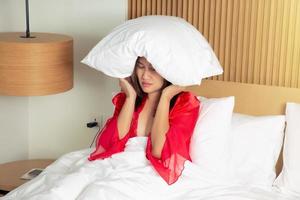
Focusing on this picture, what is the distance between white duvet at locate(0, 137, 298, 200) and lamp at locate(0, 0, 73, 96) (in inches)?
19.8

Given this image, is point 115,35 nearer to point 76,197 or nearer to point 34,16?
point 76,197

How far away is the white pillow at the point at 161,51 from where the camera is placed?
2.24 metres

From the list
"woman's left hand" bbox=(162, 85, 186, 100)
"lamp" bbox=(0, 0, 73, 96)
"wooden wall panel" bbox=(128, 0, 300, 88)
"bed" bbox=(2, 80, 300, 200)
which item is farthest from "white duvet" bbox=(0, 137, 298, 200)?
"wooden wall panel" bbox=(128, 0, 300, 88)

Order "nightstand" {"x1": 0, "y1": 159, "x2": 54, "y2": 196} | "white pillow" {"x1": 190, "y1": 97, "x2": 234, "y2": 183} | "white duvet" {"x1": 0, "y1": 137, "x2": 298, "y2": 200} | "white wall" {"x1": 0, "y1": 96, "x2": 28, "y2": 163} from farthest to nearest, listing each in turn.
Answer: "white wall" {"x1": 0, "y1": 96, "x2": 28, "y2": 163} → "nightstand" {"x1": 0, "y1": 159, "x2": 54, "y2": 196} → "white pillow" {"x1": 190, "y1": 97, "x2": 234, "y2": 183} → "white duvet" {"x1": 0, "y1": 137, "x2": 298, "y2": 200}

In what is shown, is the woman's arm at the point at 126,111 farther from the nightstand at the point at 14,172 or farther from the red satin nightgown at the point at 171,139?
the nightstand at the point at 14,172

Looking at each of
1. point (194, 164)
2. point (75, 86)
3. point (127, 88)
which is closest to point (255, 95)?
point (194, 164)

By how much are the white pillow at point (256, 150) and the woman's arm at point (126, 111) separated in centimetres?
47

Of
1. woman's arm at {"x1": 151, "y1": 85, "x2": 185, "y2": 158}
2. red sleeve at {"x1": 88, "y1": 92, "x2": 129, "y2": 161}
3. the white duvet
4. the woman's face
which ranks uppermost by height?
the woman's face

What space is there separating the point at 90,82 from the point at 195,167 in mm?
1192

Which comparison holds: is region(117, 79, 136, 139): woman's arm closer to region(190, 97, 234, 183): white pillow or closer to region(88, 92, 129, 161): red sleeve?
region(88, 92, 129, 161): red sleeve

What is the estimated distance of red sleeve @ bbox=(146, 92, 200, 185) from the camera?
2.26 meters

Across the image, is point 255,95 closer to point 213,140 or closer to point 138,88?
point 213,140

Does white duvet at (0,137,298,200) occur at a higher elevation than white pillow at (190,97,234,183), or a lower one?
lower

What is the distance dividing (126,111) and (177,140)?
0.31 metres
